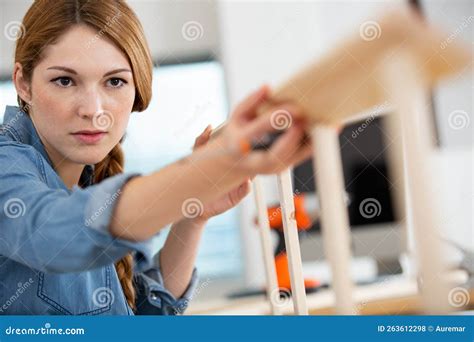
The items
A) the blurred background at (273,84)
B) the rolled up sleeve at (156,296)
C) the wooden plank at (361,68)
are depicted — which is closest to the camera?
the wooden plank at (361,68)

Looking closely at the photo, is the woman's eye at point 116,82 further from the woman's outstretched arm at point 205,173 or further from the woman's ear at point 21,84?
the woman's outstretched arm at point 205,173

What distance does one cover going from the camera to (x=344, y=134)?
1588 millimetres

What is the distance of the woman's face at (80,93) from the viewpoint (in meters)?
1.08

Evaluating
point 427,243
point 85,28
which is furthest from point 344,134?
point 427,243

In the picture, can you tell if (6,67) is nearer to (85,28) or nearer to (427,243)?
(85,28)

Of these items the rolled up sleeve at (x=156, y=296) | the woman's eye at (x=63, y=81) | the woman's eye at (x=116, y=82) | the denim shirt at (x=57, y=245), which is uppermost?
the woman's eye at (x=63, y=81)

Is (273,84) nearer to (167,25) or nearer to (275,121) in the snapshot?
(275,121)

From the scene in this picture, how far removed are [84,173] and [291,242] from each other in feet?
1.37

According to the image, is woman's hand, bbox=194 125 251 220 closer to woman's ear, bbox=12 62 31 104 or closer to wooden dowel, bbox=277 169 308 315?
wooden dowel, bbox=277 169 308 315

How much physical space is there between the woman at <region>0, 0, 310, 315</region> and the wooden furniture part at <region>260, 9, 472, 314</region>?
3 centimetres

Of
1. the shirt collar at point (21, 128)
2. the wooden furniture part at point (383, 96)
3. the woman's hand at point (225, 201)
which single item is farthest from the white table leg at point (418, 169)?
the shirt collar at point (21, 128)

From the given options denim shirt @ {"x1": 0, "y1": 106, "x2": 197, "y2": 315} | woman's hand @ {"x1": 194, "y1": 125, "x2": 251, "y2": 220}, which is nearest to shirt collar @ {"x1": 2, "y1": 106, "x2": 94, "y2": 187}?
denim shirt @ {"x1": 0, "y1": 106, "x2": 197, "y2": 315}

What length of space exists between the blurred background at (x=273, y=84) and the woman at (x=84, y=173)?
0.23 meters

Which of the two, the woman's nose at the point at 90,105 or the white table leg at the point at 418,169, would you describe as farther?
the woman's nose at the point at 90,105
